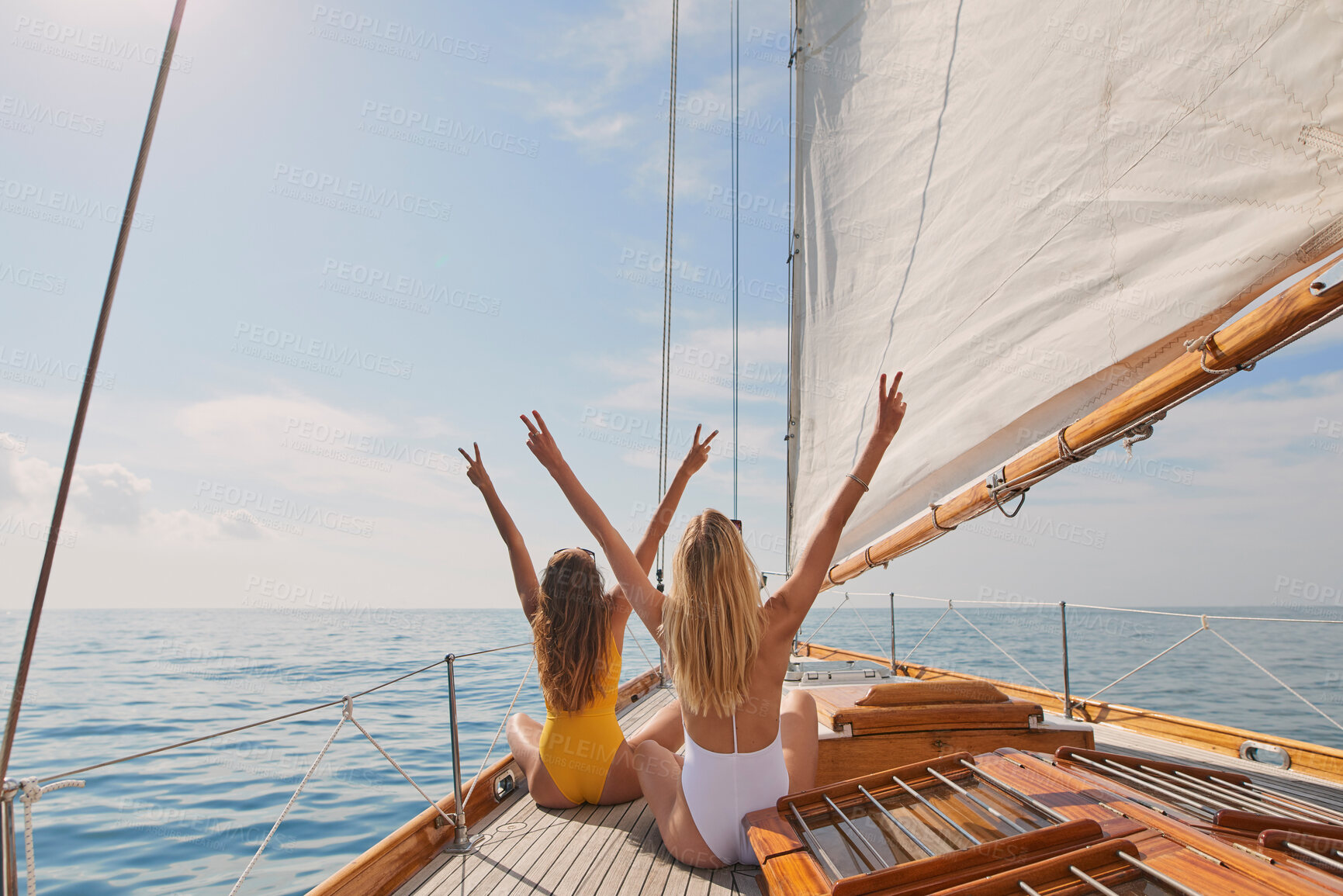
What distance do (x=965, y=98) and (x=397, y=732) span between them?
25.3 ft

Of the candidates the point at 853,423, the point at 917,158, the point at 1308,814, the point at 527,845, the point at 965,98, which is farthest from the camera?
the point at 853,423

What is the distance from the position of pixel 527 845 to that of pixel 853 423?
96.3 inches

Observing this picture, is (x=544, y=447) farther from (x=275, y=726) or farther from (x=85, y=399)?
(x=275, y=726)

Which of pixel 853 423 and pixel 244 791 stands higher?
pixel 853 423

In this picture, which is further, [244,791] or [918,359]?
[244,791]

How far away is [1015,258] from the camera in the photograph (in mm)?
2623

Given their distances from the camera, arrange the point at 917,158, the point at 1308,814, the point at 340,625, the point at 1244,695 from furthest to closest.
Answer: the point at 340,625 < the point at 1244,695 < the point at 917,158 < the point at 1308,814

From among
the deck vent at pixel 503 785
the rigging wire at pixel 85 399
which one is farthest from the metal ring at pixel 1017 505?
the rigging wire at pixel 85 399

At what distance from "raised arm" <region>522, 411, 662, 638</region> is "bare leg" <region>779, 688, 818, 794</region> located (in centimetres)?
51

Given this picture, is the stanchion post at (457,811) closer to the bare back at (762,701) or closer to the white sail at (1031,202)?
the bare back at (762,701)

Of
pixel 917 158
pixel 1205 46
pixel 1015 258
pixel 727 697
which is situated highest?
pixel 917 158

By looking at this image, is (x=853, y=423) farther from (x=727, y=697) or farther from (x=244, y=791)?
(x=244, y=791)

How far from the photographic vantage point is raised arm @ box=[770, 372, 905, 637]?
1.88 metres

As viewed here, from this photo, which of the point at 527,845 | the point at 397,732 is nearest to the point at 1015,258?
the point at 527,845
